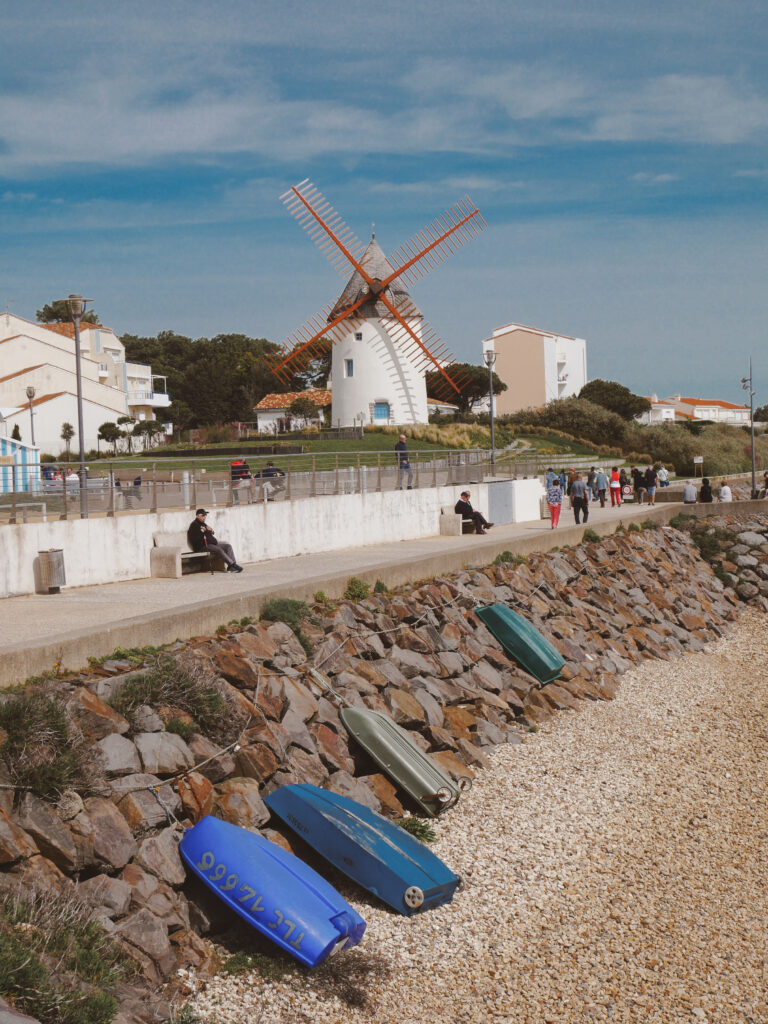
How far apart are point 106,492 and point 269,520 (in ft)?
13.8

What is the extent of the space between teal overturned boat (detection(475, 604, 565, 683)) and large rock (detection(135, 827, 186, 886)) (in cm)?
894

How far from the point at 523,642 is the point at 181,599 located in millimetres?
5767

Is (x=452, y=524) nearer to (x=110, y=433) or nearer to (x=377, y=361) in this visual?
(x=377, y=361)

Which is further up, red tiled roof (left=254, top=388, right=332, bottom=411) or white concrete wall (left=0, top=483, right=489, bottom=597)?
red tiled roof (left=254, top=388, right=332, bottom=411)

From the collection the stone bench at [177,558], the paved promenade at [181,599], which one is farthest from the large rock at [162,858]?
the stone bench at [177,558]

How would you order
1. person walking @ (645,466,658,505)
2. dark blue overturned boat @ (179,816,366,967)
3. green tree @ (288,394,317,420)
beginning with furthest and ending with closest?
green tree @ (288,394,317,420)
person walking @ (645,466,658,505)
dark blue overturned boat @ (179,816,366,967)

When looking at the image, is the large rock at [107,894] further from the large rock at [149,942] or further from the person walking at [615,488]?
the person walking at [615,488]

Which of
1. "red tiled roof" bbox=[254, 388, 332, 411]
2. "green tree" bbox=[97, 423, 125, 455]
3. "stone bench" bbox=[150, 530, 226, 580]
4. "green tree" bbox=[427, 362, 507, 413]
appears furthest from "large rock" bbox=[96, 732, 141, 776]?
"green tree" bbox=[427, 362, 507, 413]

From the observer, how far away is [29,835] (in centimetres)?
700

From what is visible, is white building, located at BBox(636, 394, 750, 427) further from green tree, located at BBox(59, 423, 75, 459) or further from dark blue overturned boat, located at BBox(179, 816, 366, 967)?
dark blue overturned boat, located at BBox(179, 816, 366, 967)

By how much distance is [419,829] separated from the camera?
9.96 metres

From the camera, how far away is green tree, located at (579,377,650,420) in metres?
86.6

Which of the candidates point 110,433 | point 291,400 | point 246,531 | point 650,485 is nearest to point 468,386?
point 291,400

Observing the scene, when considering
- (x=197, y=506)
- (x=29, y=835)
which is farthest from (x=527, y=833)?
(x=197, y=506)
